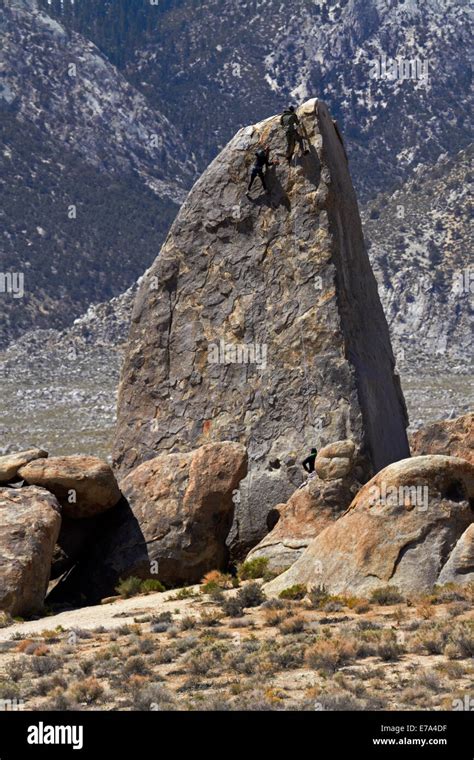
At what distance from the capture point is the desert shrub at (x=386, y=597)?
1912 centimetres

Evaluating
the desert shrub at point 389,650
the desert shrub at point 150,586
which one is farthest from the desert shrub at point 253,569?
the desert shrub at point 389,650

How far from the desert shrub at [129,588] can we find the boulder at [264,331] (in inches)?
83.5

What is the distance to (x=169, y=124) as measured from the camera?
191250mm

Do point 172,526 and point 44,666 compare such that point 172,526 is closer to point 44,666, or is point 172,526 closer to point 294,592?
point 294,592

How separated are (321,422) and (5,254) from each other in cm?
11448

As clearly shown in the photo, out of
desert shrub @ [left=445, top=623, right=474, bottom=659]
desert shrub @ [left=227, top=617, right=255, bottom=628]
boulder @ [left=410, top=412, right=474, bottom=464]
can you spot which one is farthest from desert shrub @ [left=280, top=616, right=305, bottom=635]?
boulder @ [left=410, top=412, right=474, bottom=464]

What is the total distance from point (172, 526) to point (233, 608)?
4.27m

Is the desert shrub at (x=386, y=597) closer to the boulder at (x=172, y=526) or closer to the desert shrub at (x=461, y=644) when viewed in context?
the desert shrub at (x=461, y=644)

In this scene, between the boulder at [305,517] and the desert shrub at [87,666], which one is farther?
the boulder at [305,517]

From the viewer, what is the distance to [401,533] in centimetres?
1997

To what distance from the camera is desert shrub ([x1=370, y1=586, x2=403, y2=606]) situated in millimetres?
19125

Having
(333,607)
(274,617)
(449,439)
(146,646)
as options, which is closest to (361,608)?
(333,607)
